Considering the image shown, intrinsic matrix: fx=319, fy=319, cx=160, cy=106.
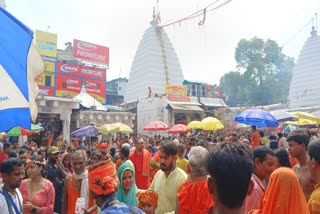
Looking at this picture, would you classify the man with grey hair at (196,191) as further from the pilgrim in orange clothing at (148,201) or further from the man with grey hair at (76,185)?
the man with grey hair at (76,185)

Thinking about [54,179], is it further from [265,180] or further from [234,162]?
[234,162]

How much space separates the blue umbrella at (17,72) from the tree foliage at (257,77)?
4515cm

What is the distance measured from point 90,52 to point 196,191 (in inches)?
1780

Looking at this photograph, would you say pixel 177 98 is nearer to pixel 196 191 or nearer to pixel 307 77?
pixel 307 77

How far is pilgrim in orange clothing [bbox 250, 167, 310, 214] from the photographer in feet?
7.23

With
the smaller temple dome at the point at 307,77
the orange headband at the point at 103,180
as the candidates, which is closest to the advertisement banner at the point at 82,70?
the smaller temple dome at the point at 307,77

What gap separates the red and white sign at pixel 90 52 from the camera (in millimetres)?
44750

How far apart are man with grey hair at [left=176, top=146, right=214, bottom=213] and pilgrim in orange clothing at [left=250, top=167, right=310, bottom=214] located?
689 millimetres

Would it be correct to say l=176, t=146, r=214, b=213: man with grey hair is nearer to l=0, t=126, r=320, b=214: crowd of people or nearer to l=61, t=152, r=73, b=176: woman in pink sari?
l=0, t=126, r=320, b=214: crowd of people

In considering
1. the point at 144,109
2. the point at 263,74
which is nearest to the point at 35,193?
the point at 144,109

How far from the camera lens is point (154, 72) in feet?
115

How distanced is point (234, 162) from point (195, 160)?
158 cm

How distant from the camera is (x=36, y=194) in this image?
13.3ft

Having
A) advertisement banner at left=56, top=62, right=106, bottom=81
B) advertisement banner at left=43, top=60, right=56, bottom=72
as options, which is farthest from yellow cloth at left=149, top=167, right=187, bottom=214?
advertisement banner at left=56, top=62, right=106, bottom=81
